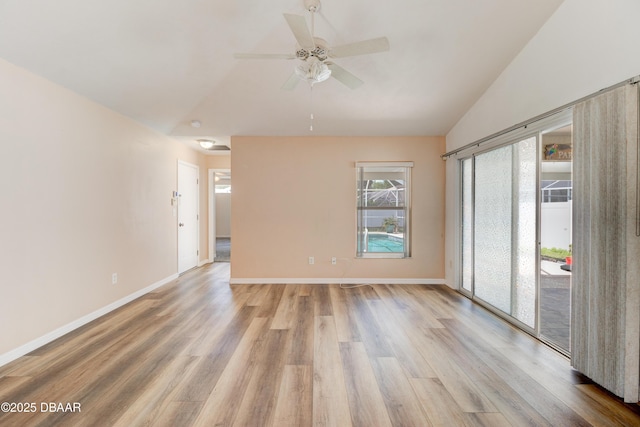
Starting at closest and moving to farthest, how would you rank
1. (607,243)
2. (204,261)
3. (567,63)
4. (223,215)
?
(607,243), (567,63), (204,261), (223,215)

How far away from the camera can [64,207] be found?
2697 mm

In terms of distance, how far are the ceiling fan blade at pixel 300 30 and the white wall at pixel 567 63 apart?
2173 mm

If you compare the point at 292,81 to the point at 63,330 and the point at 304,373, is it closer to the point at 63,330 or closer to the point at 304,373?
the point at 304,373

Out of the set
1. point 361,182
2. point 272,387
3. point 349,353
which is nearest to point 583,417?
point 349,353

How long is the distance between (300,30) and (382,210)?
3.25 m

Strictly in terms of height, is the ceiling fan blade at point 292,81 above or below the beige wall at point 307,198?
above

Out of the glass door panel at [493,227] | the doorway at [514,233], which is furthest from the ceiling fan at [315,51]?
the glass door panel at [493,227]

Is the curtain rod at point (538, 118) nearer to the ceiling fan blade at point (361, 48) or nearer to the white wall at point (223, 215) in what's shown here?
the ceiling fan blade at point (361, 48)

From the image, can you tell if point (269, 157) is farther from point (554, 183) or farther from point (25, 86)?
point (554, 183)

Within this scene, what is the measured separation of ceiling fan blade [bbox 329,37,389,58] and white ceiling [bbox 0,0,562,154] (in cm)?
71

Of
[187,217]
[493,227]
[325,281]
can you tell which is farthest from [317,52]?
[187,217]

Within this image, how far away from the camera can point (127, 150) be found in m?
3.60

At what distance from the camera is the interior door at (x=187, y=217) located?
505 cm

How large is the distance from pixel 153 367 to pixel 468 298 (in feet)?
12.6
